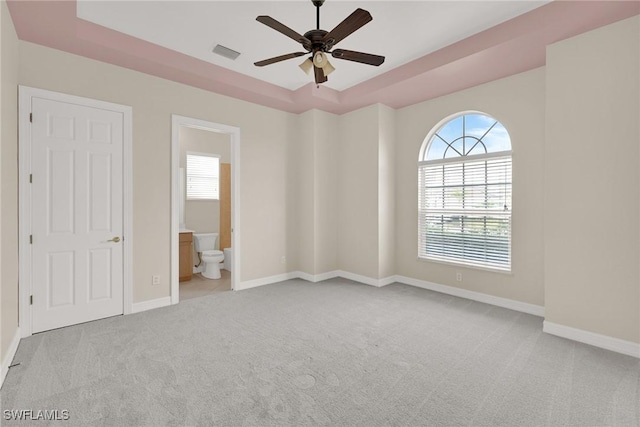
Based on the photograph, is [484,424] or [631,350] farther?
[631,350]

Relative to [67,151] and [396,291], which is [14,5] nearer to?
[67,151]

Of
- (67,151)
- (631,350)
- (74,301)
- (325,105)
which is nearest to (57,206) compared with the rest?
(67,151)

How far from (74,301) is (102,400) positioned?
1.74 meters

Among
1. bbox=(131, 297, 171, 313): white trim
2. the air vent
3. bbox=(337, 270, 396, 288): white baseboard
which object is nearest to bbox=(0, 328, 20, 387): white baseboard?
bbox=(131, 297, 171, 313): white trim

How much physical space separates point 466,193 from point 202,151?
4896 millimetres

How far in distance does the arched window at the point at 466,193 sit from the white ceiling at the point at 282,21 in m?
1.34

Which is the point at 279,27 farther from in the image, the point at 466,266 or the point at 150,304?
the point at 466,266

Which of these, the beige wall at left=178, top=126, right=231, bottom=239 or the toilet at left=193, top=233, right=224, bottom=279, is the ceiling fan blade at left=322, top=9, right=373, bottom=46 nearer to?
the toilet at left=193, top=233, right=224, bottom=279

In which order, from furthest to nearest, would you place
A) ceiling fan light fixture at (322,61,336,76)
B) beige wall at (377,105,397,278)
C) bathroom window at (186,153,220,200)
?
bathroom window at (186,153,220,200), beige wall at (377,105,397,278), ceiling fan light fixture at (322,61,336,76)

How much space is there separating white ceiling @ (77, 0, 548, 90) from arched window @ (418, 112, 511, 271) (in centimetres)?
134

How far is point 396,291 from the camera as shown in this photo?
181 inches

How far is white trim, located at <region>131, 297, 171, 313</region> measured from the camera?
145 inches

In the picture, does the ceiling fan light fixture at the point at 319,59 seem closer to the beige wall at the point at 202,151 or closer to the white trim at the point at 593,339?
the white trim at the point at 593,339

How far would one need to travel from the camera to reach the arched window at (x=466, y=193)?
157 inches
